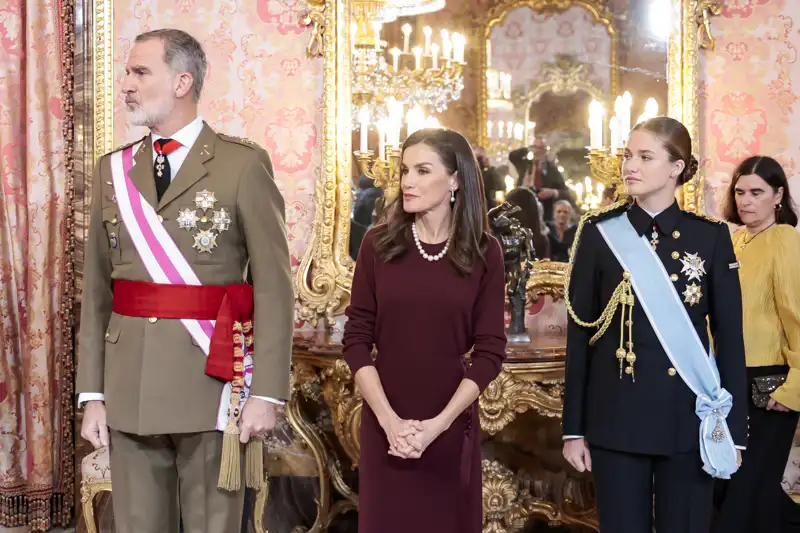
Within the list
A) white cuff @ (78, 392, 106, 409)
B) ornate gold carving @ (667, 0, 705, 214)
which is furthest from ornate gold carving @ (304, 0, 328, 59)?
white cuff @ (78, 392, 106, 409)

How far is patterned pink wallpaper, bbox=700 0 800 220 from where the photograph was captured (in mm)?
3576

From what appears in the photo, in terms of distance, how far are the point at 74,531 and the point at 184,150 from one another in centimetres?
234

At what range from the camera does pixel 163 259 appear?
75.3 inches

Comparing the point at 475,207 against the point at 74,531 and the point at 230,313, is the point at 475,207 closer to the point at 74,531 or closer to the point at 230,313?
the point at 230,313

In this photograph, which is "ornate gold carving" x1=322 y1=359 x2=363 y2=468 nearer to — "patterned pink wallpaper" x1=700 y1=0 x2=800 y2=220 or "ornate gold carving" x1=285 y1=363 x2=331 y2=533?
"ornate gold carving" x1=285 y1=363 x2=331 y2=533

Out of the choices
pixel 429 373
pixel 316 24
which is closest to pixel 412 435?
pixel 429 373

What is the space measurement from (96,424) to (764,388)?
2.05m

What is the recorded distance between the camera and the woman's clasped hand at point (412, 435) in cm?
203

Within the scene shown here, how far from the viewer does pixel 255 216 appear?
1934mm

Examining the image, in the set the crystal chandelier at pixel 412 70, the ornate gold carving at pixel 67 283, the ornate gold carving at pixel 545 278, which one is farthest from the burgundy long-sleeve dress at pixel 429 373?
the ornate gold carving at pixel 67 283

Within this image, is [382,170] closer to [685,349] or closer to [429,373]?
[429,373]

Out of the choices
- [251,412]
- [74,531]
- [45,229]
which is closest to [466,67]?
[45,229]

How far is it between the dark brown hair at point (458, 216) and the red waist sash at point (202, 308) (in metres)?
0.42

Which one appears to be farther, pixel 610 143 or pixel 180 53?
pixel 610 143
